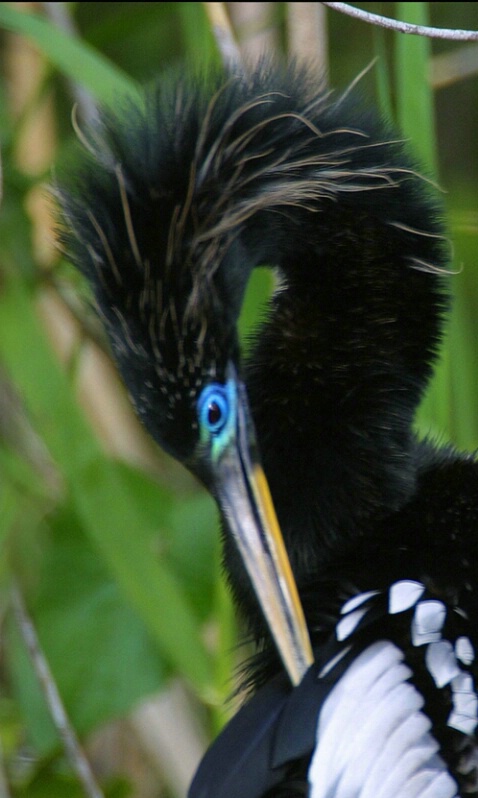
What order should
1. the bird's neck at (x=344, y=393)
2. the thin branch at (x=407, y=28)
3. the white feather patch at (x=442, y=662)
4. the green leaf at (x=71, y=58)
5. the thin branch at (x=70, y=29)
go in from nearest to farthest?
the thin branch at (x=407, y=28) → the white feather patch at (x=442, y=662) → the bird's neck at (x=344, y=393) → the green leaf at (x=71, y=58) → the thin branch at (x=70, y=29)

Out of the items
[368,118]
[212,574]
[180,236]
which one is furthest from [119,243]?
[212,574]

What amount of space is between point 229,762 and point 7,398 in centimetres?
91

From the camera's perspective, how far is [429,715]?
118cm

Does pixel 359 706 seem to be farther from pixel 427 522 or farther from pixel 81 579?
pixel 81 579

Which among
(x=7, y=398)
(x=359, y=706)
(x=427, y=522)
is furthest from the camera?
(x=7, y=398)

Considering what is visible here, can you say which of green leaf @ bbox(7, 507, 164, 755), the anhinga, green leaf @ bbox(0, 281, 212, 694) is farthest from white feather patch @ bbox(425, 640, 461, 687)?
green leaf @ bbox(7, 507, 164, 755)

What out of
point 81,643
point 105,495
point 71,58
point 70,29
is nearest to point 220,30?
point 71,58

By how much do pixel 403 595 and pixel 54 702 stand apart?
26.2 inches

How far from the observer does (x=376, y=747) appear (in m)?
1.17

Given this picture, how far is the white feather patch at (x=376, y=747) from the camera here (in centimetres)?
116

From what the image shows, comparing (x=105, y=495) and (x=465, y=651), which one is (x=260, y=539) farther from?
(x=105, y=495)

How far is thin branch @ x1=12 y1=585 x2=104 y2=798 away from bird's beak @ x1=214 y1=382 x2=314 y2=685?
1.85ft

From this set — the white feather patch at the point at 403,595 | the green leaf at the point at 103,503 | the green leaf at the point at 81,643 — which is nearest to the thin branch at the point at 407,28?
the white feather patch at the point at 403,595

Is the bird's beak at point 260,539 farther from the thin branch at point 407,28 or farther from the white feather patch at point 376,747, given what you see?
the thin branch at point 407,28
